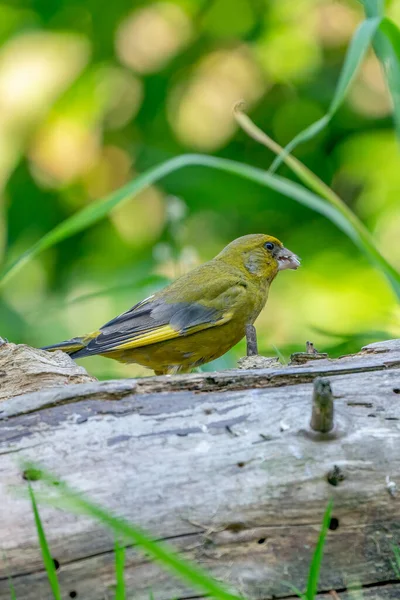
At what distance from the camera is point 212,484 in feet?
6.84

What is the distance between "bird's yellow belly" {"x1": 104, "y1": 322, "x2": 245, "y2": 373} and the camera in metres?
3.86

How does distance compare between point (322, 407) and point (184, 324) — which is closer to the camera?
point (322, 407)

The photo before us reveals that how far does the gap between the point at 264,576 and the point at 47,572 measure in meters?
0.45


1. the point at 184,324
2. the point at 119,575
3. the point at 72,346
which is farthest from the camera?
the point at 184,324

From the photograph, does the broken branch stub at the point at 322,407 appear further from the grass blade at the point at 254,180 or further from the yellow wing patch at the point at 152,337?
the yellow wing patch at the point at 152,337

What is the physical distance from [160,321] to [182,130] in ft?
7.85

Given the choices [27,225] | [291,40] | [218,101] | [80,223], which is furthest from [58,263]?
[80,223]

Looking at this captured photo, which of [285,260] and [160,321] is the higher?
[285,260]

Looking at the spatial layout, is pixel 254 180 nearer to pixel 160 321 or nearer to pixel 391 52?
pixel 391 52

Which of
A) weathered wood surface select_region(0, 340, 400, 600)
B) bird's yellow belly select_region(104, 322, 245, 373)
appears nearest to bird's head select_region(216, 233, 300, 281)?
bird's yellow belly select_region(104, 322, 245, 373)

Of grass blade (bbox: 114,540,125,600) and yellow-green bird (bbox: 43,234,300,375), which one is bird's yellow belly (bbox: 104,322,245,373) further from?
grass blade (bbox: 114,540,125,600)

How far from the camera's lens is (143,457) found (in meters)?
2.13

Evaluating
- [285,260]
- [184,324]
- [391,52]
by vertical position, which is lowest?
[184,324]

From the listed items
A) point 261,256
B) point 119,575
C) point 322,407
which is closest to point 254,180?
point 322,407
